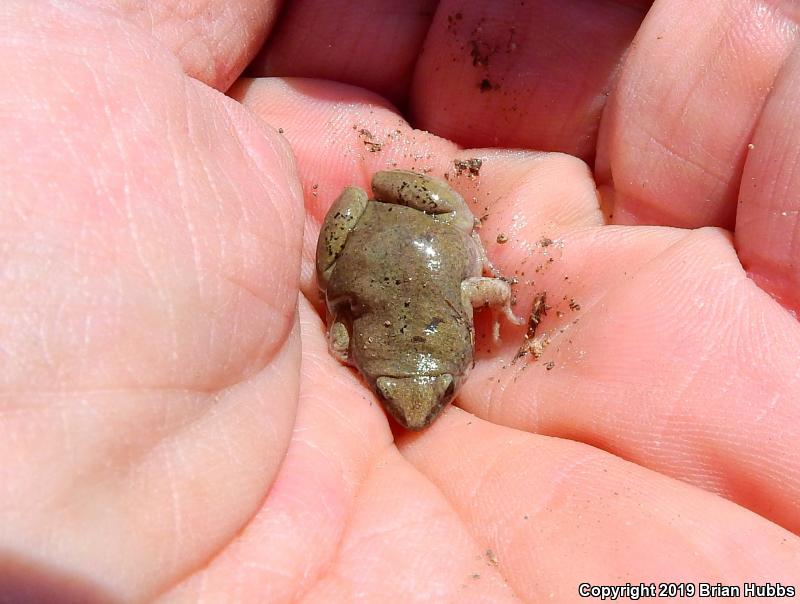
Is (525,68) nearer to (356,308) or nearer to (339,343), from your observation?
(356,308)

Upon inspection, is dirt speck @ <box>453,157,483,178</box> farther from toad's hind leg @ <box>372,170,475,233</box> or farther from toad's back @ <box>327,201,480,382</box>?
toad's back @ <box>327,201,480,382</box>

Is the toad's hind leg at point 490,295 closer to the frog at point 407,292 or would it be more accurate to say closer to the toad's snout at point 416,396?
the frog at point 407,292

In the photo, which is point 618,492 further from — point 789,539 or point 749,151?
point 749,151

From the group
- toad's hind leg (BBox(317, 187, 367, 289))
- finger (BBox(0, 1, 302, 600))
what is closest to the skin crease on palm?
finger (BBox(0, 1, 302, 600))

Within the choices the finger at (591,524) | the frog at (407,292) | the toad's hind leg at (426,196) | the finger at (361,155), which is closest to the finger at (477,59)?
the finger at (361,155)

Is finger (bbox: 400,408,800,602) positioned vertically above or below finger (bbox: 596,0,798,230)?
below

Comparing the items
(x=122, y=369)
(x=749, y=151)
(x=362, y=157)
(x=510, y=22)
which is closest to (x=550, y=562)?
(x=122, y=369)

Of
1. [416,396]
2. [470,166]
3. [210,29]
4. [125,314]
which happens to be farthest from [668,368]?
[210,29]
